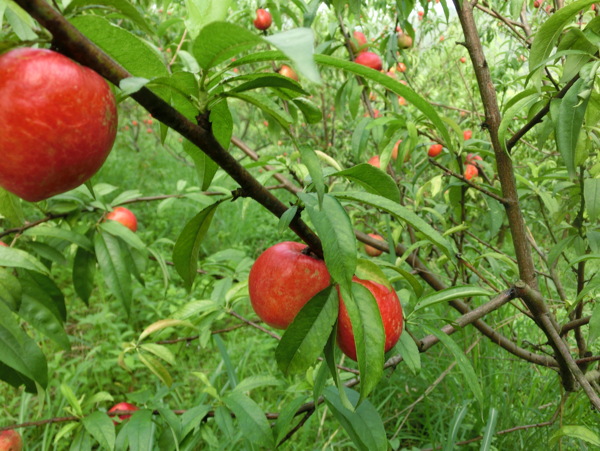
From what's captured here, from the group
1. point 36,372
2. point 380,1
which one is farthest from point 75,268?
point 380,1

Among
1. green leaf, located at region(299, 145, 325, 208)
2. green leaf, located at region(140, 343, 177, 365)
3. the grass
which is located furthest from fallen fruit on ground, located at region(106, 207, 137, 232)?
green leaf, located at region(299, 145, 325, 208)

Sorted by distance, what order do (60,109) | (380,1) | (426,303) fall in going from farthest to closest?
1. (380,1)
2. (426,303)
3. (60,109)

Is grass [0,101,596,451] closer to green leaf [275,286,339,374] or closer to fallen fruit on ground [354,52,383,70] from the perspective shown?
green leaf [275,286,339,374]

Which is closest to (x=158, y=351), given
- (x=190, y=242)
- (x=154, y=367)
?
(x=154, y=367)

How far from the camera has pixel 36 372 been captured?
614mm

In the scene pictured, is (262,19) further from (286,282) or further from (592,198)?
(286,282)

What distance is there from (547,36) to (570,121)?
0.44ft

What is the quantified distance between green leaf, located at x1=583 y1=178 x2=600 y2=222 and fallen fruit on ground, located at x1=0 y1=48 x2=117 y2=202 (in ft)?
2.91

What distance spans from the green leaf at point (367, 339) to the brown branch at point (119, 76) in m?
0.15

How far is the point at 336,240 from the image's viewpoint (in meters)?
0.45

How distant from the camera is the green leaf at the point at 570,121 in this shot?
710mm

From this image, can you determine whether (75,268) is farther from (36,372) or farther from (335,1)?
(335,1)

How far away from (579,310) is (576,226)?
0.20 metres

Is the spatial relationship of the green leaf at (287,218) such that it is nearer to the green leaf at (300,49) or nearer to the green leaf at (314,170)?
the green leaf at (314,170)
